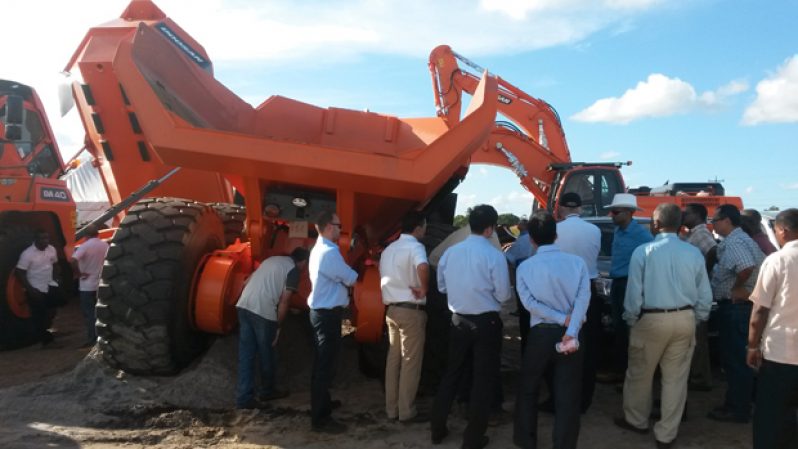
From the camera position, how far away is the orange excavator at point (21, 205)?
302 inches

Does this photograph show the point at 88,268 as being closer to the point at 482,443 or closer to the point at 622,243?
the point at 482,443

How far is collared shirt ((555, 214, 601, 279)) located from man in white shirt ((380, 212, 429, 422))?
1271mm

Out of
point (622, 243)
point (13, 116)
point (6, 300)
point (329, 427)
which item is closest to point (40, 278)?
point (6, 300)

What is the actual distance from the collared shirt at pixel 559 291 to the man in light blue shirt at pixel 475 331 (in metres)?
0.30

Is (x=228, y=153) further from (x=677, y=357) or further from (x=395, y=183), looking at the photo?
(x=677, y=357)

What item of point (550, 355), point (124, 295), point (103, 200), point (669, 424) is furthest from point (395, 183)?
point (103, 200)

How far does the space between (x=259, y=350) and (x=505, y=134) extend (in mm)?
8220

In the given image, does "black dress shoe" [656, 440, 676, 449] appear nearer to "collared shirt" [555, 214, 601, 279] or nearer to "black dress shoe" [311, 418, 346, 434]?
"collared shirt" [555, 214, 601, 279]

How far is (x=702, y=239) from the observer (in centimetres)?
611

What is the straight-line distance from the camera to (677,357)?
4.71m

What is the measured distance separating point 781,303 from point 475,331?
2.04m

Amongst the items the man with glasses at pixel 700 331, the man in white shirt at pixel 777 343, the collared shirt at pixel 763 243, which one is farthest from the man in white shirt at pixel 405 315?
the collared shirt at pixel 763 243

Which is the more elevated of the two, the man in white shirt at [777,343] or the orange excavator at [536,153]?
the orange excavator at [536,153]

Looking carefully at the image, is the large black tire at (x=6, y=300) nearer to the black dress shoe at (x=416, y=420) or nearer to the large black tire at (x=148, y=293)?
the large black tire at (x=148, y=293)
